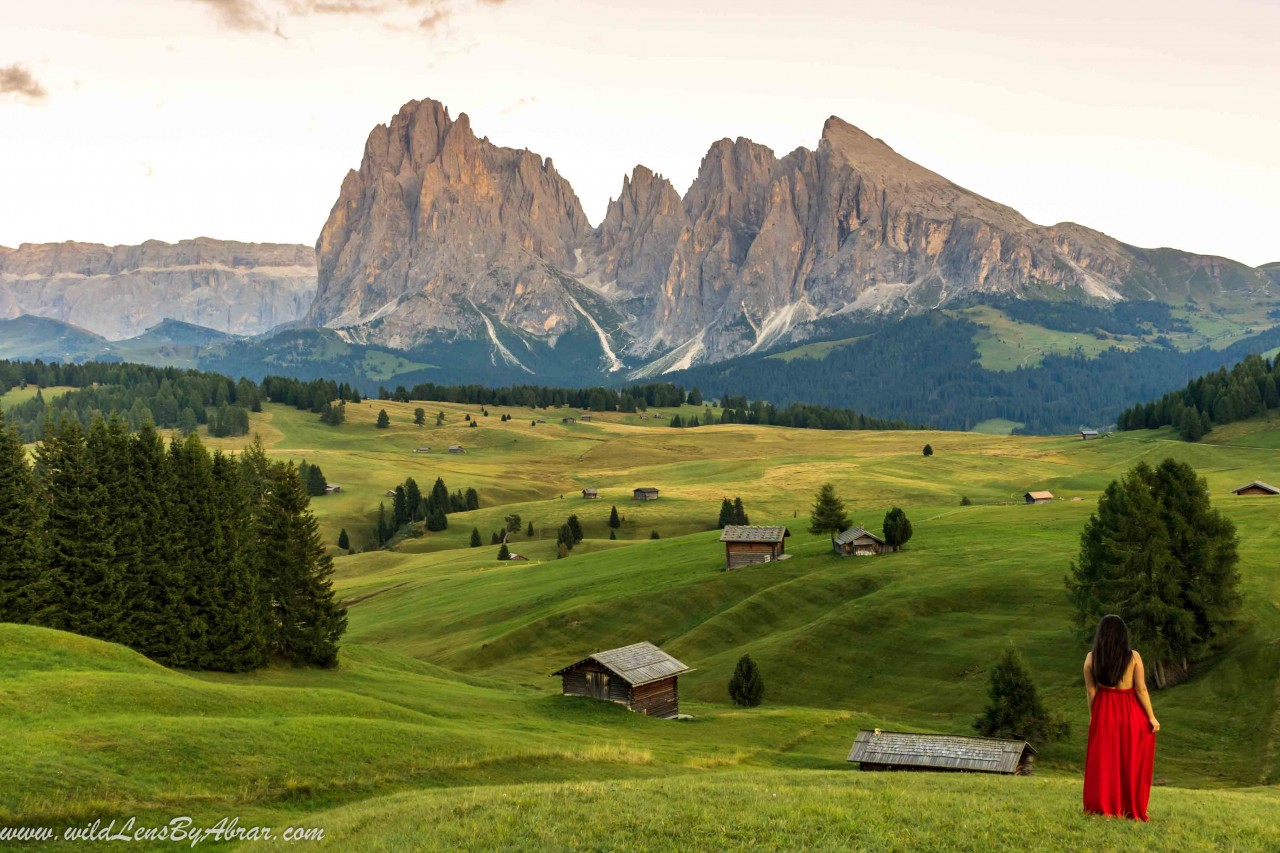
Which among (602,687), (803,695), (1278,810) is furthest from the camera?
(803,695)

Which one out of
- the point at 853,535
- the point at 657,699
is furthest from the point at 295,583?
the point at 853,535

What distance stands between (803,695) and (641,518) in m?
93.2

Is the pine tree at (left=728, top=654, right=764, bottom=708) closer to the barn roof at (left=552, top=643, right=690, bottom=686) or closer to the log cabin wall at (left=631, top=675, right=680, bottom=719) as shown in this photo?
the barn roof at (left=552, top=643, right=690, bottom=686)

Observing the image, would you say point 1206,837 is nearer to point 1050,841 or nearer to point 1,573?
point 1050,841

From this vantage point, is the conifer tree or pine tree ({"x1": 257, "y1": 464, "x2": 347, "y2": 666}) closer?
the conifer tree

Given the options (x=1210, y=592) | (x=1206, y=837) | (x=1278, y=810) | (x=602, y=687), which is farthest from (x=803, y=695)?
(x=1206, y=837)

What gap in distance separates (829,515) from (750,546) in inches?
414

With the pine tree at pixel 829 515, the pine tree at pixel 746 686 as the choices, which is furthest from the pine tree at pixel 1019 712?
the pine tree at pixel 829 515

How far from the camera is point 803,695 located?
69500 mm

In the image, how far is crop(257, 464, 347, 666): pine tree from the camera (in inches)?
2319

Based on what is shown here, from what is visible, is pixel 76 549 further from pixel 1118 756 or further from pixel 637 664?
pixel 1118 756

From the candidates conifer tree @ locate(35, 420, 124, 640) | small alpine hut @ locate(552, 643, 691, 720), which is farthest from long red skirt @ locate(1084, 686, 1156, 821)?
conifer tree @ locate(35, 420, 124, 640)

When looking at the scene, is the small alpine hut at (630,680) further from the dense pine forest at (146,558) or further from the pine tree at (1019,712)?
the pine tree at (1019,712)

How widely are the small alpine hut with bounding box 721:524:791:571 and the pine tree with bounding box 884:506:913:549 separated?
34.0 feet
